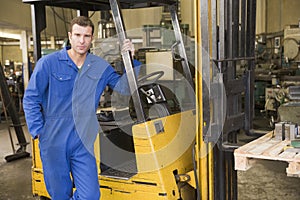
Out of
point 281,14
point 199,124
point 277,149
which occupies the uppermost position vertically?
Result: point 281,14

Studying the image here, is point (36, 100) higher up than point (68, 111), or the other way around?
point (36, 100)

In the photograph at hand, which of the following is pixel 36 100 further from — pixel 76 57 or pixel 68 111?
pixel 76 57

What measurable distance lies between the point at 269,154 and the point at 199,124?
63 centimetres

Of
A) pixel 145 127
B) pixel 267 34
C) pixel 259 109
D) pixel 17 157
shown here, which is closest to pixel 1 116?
pixel 17 157

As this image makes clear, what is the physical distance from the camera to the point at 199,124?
10.1ft

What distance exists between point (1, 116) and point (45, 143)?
9121mm

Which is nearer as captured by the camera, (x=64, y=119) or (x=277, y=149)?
(x=277, y=149)

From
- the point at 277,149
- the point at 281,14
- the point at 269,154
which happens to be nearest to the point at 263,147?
the point at 277,149

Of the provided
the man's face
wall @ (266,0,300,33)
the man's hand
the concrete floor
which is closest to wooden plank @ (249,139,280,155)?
the man's hand

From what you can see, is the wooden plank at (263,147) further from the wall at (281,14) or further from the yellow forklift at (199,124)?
the wall at (281,14)

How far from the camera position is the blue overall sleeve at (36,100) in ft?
10.2

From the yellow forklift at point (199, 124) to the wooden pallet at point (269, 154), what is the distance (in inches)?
7.4

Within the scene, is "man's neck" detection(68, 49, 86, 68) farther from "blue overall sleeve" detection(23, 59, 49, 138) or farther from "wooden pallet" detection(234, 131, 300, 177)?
"wooden pallet" detection(234, 131, 300, 177)

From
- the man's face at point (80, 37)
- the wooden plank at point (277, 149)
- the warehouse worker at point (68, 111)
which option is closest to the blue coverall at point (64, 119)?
the warehouse worker at point (68, 111)
